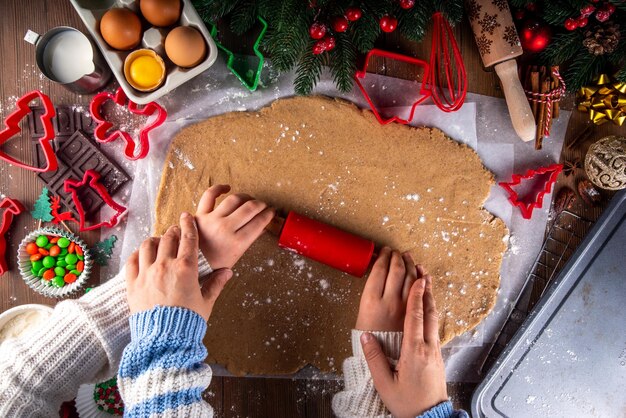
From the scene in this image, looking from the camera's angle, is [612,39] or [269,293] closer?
[612,39]

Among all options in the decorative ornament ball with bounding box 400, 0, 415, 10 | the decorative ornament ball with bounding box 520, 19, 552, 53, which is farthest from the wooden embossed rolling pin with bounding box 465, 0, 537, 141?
the decorative ornament ball with bounding box 400, 0, 415, 10

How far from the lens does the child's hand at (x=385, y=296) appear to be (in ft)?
3.91

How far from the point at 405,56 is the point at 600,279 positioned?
688mm

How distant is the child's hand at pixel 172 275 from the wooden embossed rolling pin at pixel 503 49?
727 millimetres

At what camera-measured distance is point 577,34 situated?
113 cm

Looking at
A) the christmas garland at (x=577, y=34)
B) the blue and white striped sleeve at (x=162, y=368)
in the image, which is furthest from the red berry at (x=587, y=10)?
the blue and white striped sleeve at (x=162, y=368)

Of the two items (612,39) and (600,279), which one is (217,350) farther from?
(612,39)

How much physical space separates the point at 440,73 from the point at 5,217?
3.44 feet

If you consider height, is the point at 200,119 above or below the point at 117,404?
above

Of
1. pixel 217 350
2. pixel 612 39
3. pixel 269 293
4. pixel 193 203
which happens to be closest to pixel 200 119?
pixel 193 203

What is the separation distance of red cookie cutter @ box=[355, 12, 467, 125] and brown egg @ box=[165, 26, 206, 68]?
36 centimetres

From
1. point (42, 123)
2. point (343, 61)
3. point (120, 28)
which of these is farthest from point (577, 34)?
point (42, 123)

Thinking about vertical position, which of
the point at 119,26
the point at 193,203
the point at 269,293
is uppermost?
the point at 119,26

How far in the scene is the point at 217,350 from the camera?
4.10 ft
